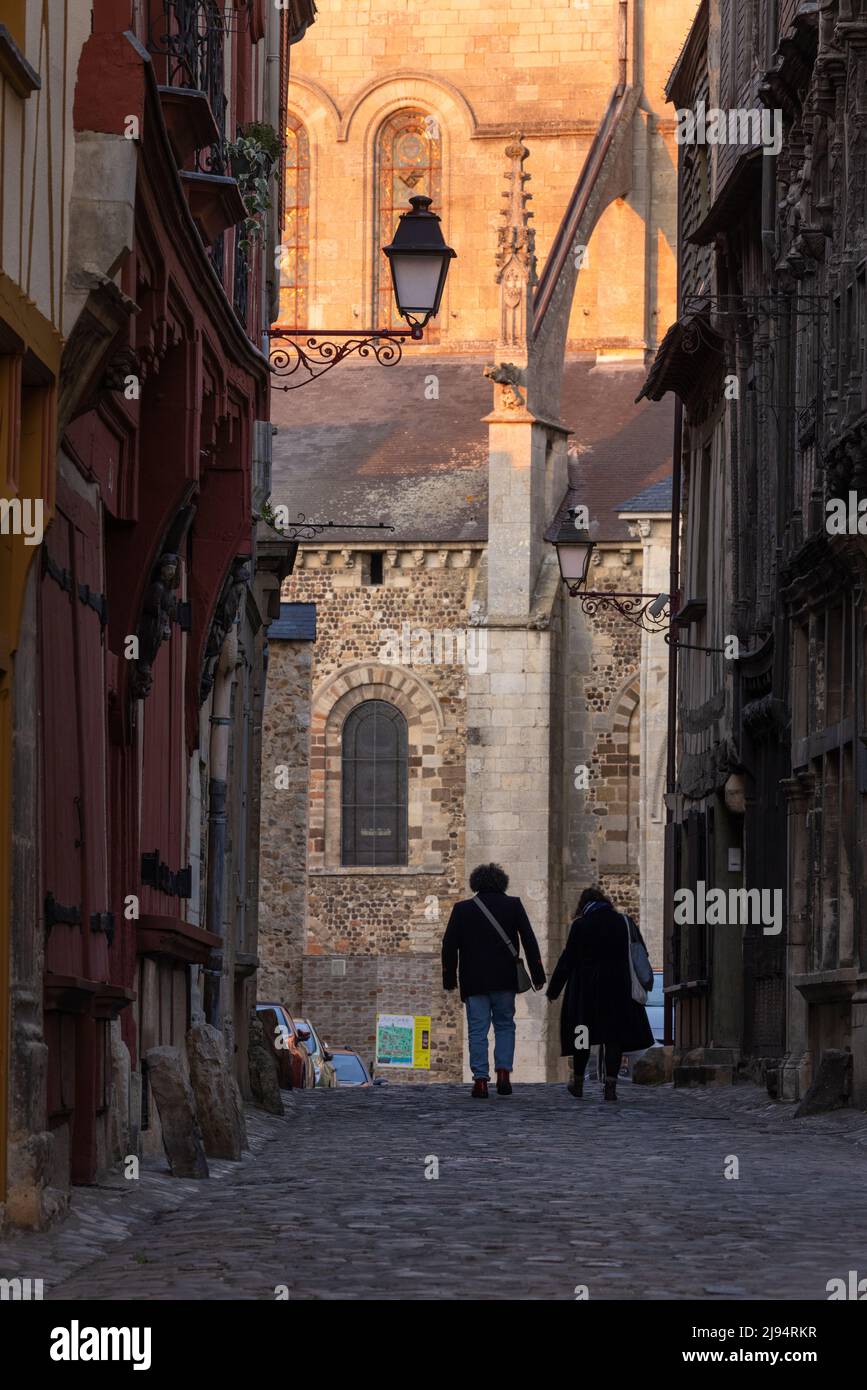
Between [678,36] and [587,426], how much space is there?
8.12 meters

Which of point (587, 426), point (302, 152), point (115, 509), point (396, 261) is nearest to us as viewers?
point (115, 509)

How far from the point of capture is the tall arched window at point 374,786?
4184 cm

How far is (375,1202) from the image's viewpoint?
355 inches

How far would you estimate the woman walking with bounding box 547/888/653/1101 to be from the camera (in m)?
17.3

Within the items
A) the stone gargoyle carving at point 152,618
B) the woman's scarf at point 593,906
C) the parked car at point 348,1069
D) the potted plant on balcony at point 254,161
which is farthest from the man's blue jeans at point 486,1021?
the parked car at point 348,1069

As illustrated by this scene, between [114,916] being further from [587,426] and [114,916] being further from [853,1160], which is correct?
[587,426]

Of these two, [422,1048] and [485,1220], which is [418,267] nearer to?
[485,1220]

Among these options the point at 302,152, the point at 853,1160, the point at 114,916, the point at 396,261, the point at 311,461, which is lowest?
the point at 853,1160
